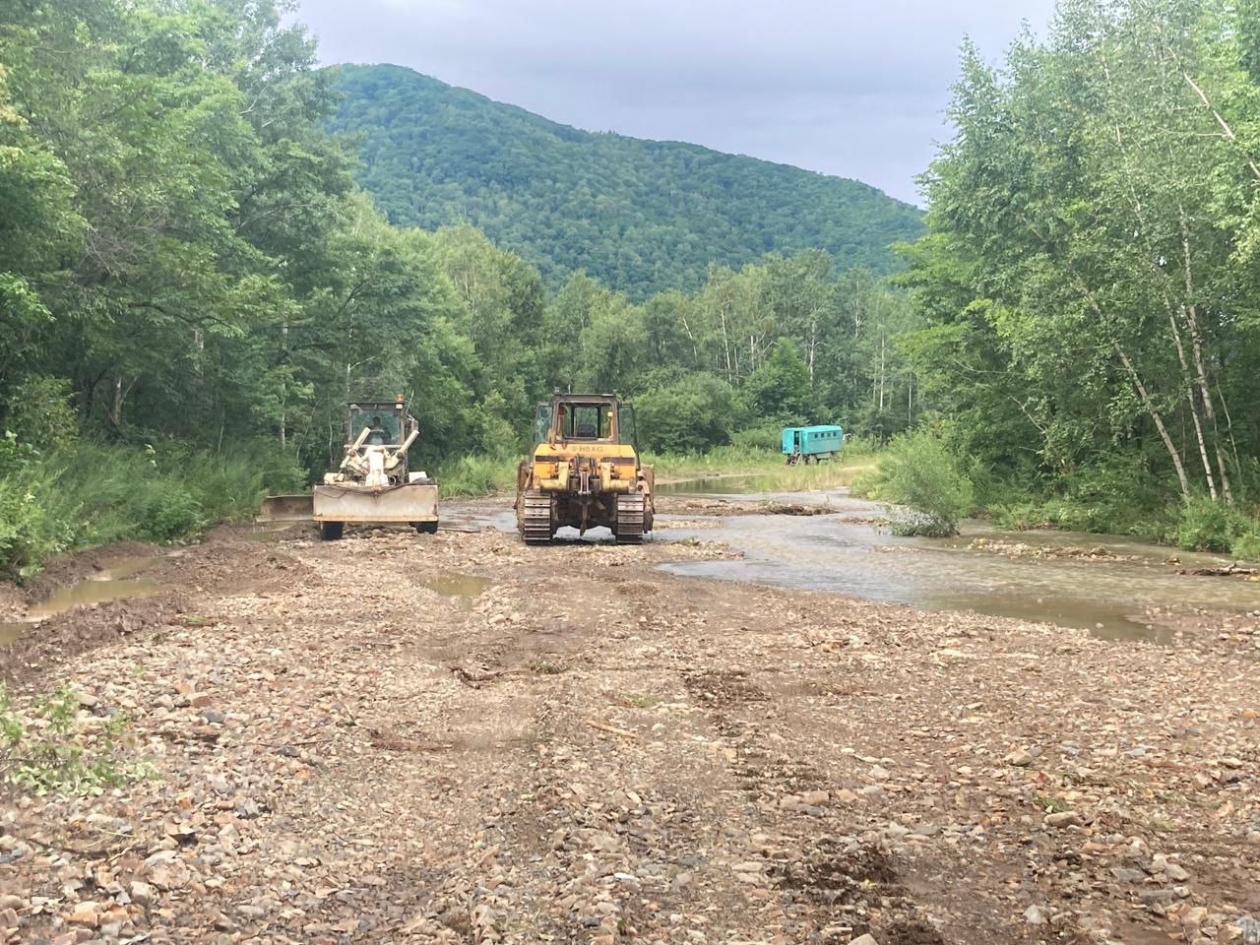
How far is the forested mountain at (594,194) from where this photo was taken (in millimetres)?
134500

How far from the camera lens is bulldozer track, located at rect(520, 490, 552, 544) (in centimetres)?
1870

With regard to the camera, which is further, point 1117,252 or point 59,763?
point 1117,252

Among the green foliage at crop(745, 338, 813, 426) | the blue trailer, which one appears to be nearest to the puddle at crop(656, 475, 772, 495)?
the blue trailer

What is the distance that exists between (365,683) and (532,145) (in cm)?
17618

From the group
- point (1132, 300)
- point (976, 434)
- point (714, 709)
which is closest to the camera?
point (714, 709)

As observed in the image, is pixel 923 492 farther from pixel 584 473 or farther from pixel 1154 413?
pixel 584 473

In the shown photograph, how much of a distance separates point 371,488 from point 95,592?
23.8 feet

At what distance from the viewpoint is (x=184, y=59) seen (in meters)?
23.7

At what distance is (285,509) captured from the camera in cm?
2294

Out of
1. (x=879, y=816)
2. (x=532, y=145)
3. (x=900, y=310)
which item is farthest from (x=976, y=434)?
(x=532, y=145)

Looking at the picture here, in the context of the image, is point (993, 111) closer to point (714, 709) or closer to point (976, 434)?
point (976, 434)

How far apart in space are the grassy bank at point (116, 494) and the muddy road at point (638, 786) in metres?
3.53

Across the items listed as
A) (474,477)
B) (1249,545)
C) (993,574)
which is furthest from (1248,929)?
(474,477)

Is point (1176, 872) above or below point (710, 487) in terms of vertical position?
above
